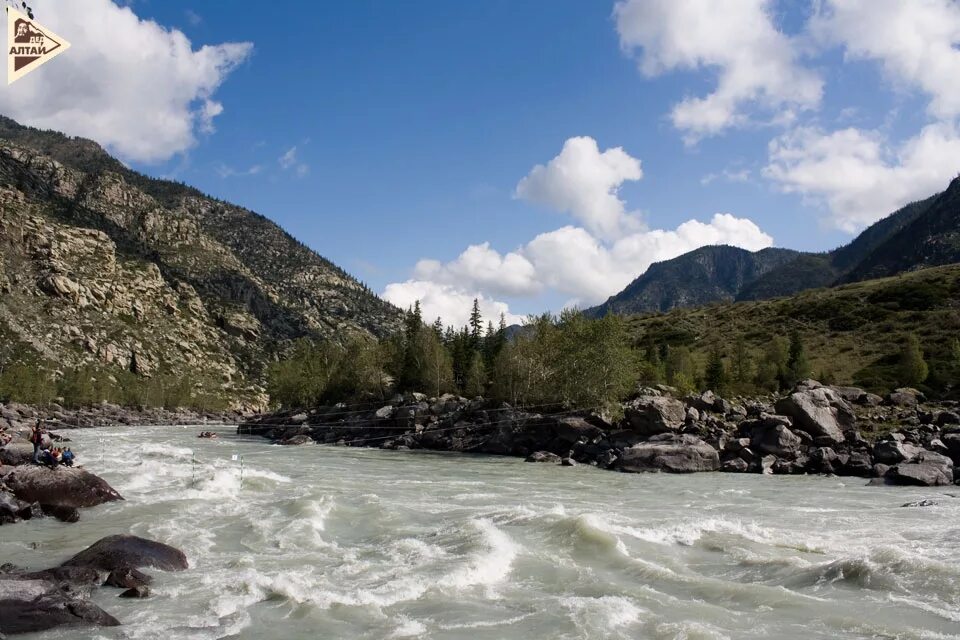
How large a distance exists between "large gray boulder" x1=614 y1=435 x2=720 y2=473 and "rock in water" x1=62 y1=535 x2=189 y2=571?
2723cm

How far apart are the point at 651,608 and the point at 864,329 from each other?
8509cm

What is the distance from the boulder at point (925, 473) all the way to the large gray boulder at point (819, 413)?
699cm

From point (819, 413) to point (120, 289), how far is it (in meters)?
151

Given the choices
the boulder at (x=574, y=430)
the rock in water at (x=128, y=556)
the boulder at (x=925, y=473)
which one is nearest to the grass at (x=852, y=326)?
the boulder at (x=925, y=473)

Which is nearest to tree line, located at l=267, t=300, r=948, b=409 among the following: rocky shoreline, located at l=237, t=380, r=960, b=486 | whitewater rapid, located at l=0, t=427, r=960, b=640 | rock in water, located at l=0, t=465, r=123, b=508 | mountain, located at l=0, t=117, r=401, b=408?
rocky shoreline, located at l=237, t=380, r=960, b=486

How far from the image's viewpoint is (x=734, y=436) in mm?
40406

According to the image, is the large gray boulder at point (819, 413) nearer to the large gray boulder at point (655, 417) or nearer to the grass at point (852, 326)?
the large gray boulder at point (655, 417)

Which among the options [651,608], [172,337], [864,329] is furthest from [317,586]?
[172,337]

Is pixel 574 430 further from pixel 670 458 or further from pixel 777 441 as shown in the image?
pixel 777 441

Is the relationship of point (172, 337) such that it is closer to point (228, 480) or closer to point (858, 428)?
point (228, 480)

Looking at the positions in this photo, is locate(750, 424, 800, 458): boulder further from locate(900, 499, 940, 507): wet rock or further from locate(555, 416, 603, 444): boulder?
locate(900, 499, 940, 507): wet rock

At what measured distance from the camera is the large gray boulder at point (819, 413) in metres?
38.8

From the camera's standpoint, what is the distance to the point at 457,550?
15898mm

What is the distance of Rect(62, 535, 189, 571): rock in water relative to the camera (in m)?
13.4
